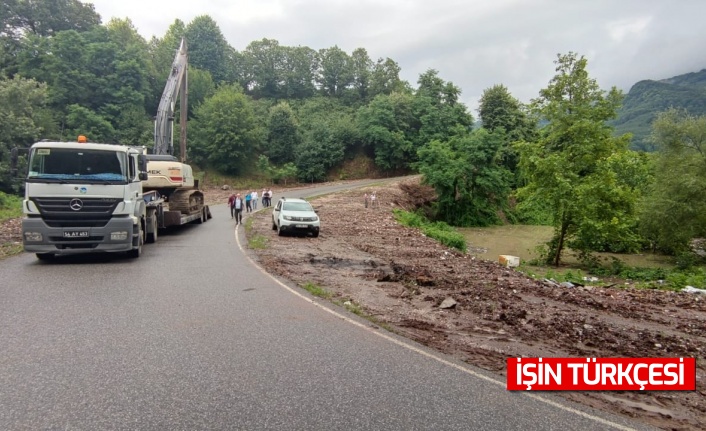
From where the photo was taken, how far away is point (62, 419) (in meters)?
3.79

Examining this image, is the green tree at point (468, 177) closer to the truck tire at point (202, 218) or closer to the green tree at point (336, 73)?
the truck tire at point (202, 218)

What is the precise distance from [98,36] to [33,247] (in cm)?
5462

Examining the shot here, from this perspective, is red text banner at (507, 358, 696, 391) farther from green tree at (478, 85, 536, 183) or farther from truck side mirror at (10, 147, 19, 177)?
green tree at (478, 85, 536, 183)

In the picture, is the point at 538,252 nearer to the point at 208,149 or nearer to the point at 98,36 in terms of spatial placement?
the point at 208,149

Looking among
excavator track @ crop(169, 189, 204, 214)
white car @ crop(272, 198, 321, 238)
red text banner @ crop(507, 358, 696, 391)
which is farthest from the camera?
excavator track @ crop(169, 189, 204, 214)

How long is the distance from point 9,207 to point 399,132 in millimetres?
41332

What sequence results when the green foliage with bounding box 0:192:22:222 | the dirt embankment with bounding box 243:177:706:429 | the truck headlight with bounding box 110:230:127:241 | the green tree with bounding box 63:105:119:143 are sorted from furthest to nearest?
the green tree with bounding box 63:105:119:143, the green foliage with bounding box 0:192:22:222, the truck headlight with bounding box 110:230:127:241, the dirt embankment with bounding box 243:177:706:429

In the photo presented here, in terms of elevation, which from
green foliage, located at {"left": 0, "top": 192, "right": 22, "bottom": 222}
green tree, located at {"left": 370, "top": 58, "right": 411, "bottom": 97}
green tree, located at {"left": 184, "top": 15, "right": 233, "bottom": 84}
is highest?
green tree, located at {"left": 184, "top": 15, "right": 233, "bottom": 84}

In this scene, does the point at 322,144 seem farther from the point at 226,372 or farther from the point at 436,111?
the point at 226,372

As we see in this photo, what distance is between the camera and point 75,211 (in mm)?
11242

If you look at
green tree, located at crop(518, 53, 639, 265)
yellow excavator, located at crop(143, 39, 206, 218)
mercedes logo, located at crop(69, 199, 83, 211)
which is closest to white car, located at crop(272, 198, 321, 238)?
yellow excavator, located at crop(143, 39, 206, 218)

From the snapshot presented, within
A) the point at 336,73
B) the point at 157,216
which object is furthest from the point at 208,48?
the point at 157,216

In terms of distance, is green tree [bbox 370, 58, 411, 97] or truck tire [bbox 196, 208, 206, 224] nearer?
truck tire [bbox 196, 208, 206, 224]

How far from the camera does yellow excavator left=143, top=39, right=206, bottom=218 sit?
19.2m
